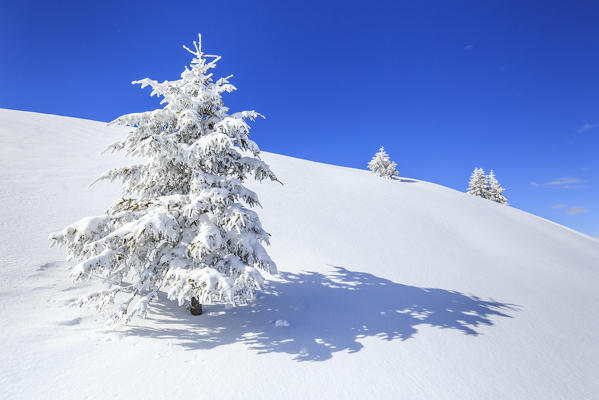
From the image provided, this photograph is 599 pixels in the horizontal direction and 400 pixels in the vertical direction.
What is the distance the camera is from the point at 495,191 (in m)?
47.5

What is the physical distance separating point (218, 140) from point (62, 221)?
32.9 feet

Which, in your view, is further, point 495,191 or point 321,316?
point 495,191

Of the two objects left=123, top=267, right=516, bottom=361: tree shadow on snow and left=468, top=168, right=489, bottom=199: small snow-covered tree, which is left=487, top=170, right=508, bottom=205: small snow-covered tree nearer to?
left=468, top=168, right=489, bottom=199: small snow-covered tree

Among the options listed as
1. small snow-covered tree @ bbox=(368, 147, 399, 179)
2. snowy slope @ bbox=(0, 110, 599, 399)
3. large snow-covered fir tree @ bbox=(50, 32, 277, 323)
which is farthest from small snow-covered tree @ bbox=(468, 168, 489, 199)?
large snow-covered fir tree @ bbox=(50, 32, 277, 323)

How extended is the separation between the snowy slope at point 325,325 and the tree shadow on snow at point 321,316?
0.05 metres

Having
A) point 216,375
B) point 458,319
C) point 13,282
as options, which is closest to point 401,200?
point 458,319

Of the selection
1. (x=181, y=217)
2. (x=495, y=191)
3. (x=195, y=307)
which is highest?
(x=495, y=191)

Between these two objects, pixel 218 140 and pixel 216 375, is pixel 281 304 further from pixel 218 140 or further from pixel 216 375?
pixel 218 140

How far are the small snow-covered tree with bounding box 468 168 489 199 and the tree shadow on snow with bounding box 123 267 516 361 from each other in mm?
45502

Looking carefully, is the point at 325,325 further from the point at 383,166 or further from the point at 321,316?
the point at 383,166

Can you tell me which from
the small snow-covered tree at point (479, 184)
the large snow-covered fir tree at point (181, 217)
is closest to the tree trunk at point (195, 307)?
the large snow-covered fir tree at point (181, 217)

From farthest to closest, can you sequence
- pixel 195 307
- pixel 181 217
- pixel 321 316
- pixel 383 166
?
pixel 383 166, pixel 321 316, pixel 195 307, pixel 181 217

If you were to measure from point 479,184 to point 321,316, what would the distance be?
167 ft

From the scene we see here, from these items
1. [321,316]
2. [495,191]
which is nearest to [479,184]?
[495,191]
